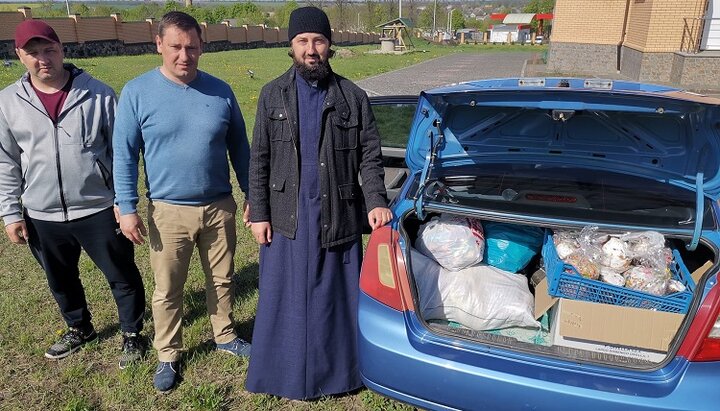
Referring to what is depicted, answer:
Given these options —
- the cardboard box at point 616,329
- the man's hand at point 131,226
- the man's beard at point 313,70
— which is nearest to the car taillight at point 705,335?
the cardboard box at point 616,329

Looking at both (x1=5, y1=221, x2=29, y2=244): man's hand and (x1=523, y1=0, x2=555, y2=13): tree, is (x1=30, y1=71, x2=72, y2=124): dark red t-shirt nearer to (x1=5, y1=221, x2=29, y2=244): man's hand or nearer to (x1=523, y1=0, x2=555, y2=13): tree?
(x1=5, y1=221, x2=29, y2=244): man's hand

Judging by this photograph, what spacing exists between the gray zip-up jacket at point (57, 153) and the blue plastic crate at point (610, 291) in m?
2.31

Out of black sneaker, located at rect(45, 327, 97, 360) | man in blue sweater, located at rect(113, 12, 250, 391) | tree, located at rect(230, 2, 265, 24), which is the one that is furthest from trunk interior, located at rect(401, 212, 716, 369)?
tree, located at rect(230, 2, 265, 24)

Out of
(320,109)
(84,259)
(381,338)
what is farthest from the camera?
(84,259)

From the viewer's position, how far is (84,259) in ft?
14.6

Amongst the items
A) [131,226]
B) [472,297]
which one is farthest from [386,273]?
[131,226]

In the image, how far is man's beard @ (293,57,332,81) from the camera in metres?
2.37

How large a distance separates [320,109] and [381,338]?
1042 millimetres

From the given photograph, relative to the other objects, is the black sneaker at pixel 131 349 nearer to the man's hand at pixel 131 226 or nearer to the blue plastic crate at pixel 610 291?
the man's hand at pixel 131 226

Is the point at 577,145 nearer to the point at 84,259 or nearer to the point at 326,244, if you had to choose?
the point at 326,244

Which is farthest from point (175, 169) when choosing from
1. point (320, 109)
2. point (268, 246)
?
point (320, 109)

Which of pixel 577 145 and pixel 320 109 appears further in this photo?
pixel 577 145

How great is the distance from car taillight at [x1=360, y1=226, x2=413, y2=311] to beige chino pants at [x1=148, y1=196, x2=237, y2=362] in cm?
93

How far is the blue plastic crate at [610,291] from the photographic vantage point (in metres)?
2.20
